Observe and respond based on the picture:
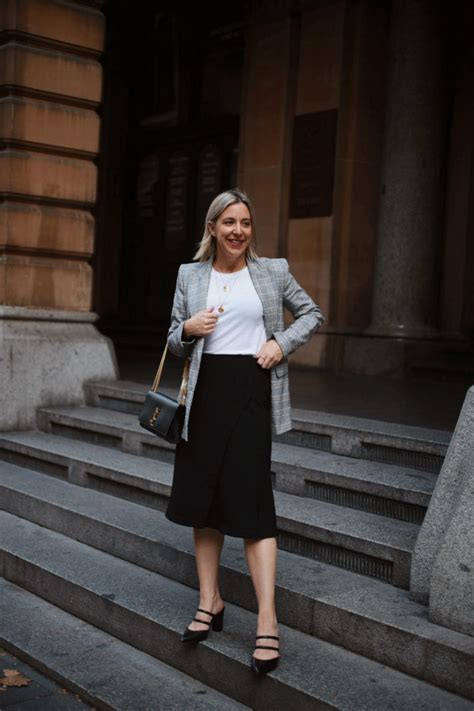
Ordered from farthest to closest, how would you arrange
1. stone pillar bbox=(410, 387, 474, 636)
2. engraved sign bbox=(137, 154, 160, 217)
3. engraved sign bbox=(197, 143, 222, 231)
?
1. engraved sign bbox=(137, 154, 160, 217)
2. engraved sign bbox=(197, 143, 222, 231)
3. stone pillar bbox=(410, 387, 474, 636)

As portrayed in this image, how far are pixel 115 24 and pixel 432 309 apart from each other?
26.2 ft

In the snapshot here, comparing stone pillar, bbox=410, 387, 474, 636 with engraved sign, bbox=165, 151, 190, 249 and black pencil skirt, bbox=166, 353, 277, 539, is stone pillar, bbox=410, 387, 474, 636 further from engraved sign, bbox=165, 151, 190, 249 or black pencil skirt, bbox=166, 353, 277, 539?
engraved sign, bbox=165, 151, 190, 249

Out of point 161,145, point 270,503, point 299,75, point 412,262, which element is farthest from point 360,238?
point 270,503

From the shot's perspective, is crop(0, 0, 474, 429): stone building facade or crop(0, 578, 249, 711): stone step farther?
crop(0, 0, 474, 429): stone building facade

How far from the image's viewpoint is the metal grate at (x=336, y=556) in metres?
4.58

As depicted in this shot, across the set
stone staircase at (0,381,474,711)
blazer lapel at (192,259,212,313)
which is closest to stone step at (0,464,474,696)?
stone staircase at (0,381,474,711)

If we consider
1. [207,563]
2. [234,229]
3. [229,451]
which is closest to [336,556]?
[207,563]

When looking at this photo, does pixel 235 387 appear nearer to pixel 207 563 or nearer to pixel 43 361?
pixel 207 563

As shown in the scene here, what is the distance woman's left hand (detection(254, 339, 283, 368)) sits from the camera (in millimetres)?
4020

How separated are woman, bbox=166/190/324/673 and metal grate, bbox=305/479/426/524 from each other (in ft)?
3.92

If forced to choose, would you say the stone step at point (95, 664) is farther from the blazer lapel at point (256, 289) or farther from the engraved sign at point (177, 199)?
the engraved sign at point (177, 199)

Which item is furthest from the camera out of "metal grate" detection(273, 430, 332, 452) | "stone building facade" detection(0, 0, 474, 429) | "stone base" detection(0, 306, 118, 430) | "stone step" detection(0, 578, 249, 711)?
"stone building facade" detection(0, 0, 474, 429)

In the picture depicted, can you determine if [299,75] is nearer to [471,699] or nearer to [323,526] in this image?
[323,526]

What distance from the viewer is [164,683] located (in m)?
4.29
